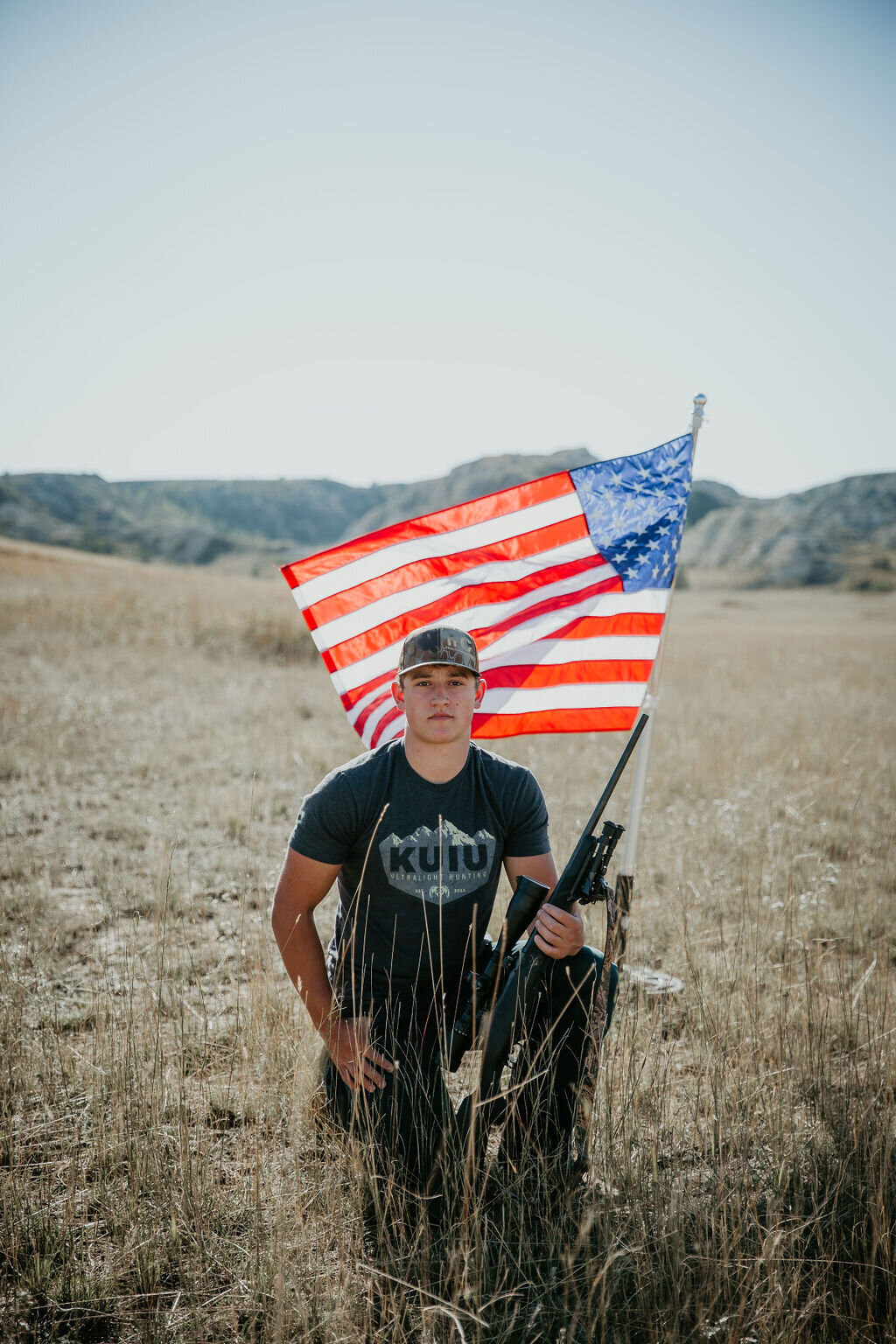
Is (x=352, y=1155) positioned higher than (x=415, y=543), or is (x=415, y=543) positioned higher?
(x=415, y=543)

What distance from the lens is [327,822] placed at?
102 inches

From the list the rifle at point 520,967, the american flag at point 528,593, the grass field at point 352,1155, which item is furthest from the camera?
the american flag at point 528,593

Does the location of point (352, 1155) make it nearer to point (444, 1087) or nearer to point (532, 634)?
point (444, 1087)

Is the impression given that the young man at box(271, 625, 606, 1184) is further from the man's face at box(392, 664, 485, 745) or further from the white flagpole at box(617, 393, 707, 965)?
the white flagpole at box(617, 393, 707, 965)

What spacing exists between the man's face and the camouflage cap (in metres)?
0.03

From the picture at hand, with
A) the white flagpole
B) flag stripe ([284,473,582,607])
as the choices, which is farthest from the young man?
flag stripe ([284,473,582,607])

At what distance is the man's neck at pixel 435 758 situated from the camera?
2730mm

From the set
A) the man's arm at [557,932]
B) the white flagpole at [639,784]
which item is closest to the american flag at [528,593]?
the white flagpole at [639,784]

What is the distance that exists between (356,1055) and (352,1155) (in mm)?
280

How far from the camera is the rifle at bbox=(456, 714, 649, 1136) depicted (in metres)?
2.34

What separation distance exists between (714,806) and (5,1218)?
19.1 feet

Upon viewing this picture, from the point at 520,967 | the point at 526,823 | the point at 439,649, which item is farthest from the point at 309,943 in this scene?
the point at 439,649

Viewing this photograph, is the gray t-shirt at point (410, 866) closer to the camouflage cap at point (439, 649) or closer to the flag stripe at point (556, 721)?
the camouflage cap at point (439, 649)

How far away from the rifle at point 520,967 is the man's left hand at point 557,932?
0.04 m
